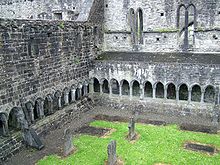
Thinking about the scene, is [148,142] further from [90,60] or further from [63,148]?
[90,60]

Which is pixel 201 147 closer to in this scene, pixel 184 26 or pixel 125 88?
pixel 125 88

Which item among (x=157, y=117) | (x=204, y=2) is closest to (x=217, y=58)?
(x=204, y=2)

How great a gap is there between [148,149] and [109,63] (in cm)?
765

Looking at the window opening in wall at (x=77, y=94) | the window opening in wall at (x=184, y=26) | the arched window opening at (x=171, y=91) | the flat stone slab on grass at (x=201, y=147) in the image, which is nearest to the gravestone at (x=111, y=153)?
the flat stone slab on grass at (x=201, y=147)

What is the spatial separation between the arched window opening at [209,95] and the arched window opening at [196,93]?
0.42m

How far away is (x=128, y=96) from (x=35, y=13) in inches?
483

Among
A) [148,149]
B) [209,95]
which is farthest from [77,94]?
[209,95]

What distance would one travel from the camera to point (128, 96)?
18.6m

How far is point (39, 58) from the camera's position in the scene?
1418 cm

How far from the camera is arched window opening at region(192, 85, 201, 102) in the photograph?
682 inches

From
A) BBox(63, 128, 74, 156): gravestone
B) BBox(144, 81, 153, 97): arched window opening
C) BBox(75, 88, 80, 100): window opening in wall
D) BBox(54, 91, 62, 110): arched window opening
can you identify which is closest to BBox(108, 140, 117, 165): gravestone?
BBox(63, 128, 74, 156): gravestone

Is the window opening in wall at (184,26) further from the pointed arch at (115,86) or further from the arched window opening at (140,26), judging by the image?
A: the pointed arch at (115,86)

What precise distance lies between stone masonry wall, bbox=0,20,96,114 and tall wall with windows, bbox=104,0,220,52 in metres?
3.63

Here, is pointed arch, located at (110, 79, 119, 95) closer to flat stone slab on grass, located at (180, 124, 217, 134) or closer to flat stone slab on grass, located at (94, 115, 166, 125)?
flat stone slab on grass, located at (94, 115, 166, 125)
